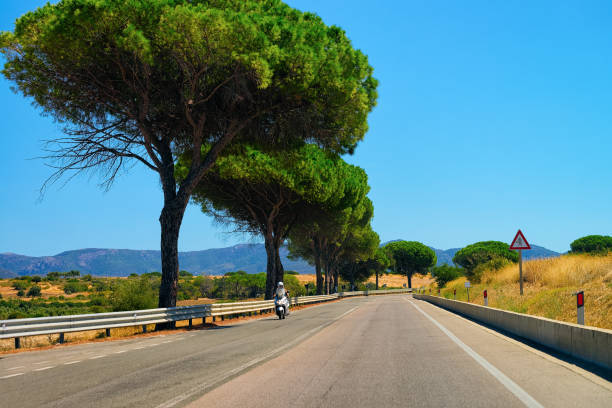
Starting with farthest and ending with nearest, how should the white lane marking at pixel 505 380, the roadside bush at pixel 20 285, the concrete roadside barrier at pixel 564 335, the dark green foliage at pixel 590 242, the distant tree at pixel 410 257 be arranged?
the distant tree at pixel 410 257 < the dark green foliage at pixel 590 242 < the roadside bush at pixel 20 285 < the concrete roadside barrier at pixel 564 335 < the white lane marking at pixel 505 380

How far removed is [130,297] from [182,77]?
9.97 metres

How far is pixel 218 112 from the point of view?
70.2 ft

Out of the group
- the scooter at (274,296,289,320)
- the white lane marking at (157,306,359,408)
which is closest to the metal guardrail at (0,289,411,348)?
the scooter at (274,296,289,320)

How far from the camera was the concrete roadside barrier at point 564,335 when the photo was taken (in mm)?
7926

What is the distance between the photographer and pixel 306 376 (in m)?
7.52

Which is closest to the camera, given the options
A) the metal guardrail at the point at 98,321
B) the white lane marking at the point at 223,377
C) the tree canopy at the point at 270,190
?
the white lane marking at the point at 223,377

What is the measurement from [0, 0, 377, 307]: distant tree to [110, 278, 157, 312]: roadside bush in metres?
3.46

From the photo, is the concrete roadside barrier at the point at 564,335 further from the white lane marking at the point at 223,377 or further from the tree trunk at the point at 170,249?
the tree trunk at the point at 170,249

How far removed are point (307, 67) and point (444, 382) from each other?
14.4 metres

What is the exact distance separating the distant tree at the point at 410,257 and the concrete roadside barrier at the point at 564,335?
94.8m

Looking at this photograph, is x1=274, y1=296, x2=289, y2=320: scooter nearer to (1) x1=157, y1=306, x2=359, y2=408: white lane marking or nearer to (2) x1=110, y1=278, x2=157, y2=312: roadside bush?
(2) x1=110, y1=278, x2=157, y2=312: roadside bush

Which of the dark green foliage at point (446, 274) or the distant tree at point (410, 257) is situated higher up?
the distant tree at point (410, 257)

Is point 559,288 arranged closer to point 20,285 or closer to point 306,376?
point 306,376

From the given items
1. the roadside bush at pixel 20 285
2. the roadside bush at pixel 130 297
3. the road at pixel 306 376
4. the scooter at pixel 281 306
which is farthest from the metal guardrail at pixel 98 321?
the roadside bush at pixel 20 285
